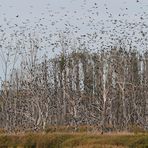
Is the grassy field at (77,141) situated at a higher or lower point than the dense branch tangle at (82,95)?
lower

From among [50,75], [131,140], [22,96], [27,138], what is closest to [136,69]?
[50,75]

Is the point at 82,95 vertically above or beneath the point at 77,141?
above

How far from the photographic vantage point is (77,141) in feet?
80.0

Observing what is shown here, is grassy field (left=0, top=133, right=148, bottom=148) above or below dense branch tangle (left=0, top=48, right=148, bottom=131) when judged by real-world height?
below

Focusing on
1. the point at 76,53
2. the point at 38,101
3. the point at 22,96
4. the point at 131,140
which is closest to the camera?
the point at 131,140

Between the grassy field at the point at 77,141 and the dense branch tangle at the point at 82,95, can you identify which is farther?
the dense branch tangle at the point at 82,95

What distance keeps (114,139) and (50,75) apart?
29.2 m

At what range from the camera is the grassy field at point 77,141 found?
21531mm

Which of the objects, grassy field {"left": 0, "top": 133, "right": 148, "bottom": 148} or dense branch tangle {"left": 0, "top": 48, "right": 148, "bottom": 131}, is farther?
dense branch tangle {"left": 0, "top": 48, "right": 148, "bottom": 131}

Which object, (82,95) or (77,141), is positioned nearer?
(77,141)

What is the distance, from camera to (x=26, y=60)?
142 ft

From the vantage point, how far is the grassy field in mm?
21531

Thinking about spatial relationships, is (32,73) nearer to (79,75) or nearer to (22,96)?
(22,96)

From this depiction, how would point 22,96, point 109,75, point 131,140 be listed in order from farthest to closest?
point 22,96
point 109,75
point 131,140
